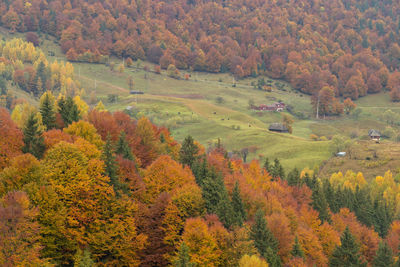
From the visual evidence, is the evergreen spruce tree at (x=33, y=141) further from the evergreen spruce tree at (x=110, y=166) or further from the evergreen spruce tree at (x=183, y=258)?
the evergreen spruce tree at (x=183, y=258)

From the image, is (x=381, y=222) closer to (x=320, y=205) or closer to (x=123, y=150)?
(x=320, y=205)

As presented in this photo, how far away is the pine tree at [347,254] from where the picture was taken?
6625cm

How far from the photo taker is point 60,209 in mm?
54594

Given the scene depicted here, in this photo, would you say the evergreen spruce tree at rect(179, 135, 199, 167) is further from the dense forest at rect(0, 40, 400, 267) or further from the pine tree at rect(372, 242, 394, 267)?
the pine tree at rect(372, 242, 394, 267)

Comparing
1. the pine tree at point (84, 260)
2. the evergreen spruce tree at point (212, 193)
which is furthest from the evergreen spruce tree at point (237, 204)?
the pine tree at point (84, 260)

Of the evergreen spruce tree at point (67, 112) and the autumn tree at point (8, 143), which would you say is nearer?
the autumn tree at point (8, 143)

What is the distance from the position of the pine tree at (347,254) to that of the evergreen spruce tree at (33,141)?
4485 centimetres

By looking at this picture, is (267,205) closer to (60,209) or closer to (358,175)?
(60,209)

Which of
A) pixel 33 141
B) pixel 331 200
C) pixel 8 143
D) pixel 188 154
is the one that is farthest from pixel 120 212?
pixel 331 200

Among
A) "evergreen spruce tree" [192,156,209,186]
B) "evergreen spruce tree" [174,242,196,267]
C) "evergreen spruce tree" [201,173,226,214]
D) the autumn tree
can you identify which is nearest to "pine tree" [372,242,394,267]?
"evergreen spruce tree" [201,173,226,214]

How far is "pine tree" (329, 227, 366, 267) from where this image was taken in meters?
66.2

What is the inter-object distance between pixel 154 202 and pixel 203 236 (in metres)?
11.6

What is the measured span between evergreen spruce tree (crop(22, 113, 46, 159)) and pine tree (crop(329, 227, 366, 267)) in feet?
147

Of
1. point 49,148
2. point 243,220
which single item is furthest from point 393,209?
point 49,148
